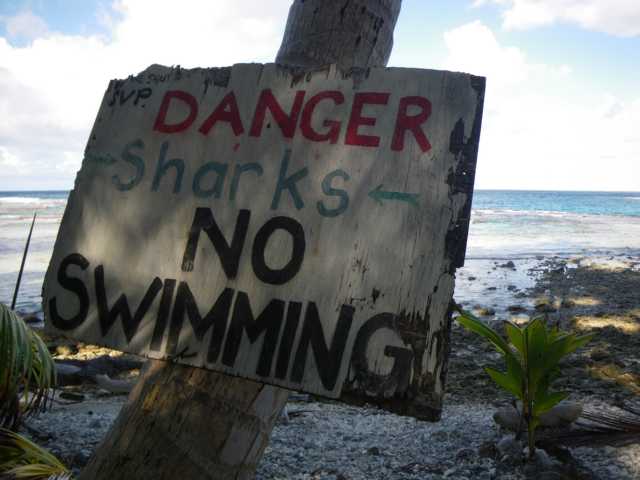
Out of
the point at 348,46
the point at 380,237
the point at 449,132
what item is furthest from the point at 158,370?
the point at 348,46

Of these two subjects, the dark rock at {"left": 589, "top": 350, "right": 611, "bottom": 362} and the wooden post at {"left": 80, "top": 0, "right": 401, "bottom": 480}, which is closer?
the wooden post at {"left": 80, "top": 0, "right": 401, "bottom": 480}

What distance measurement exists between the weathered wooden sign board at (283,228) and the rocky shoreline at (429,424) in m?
1.80

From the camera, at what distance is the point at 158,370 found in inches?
46.6

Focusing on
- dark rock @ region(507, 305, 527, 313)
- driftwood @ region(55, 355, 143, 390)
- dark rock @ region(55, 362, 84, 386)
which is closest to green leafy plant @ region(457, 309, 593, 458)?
driftwood @ region(55, 355, 143, 390)

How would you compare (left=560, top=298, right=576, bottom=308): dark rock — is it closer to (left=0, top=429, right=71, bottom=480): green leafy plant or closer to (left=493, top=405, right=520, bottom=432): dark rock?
(left=493, top=405, right=520, bottom=432): dark rock

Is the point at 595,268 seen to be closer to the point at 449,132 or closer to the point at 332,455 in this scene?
the point at 332,455

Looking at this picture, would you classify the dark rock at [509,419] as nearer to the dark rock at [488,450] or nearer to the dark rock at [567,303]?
the dark rock at [488,450]

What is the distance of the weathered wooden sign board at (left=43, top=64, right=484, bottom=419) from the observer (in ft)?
3.34

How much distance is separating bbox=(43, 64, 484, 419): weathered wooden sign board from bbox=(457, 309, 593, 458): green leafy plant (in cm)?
150

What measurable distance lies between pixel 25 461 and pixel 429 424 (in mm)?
2440

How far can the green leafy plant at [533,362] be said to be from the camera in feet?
7.98

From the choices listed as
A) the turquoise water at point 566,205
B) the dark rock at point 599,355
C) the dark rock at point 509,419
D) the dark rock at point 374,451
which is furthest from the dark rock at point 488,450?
the turquoise water at point 566,205

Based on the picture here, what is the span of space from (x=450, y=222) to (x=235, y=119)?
0.58 m

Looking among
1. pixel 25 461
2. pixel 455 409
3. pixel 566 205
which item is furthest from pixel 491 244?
pixel 566 205
